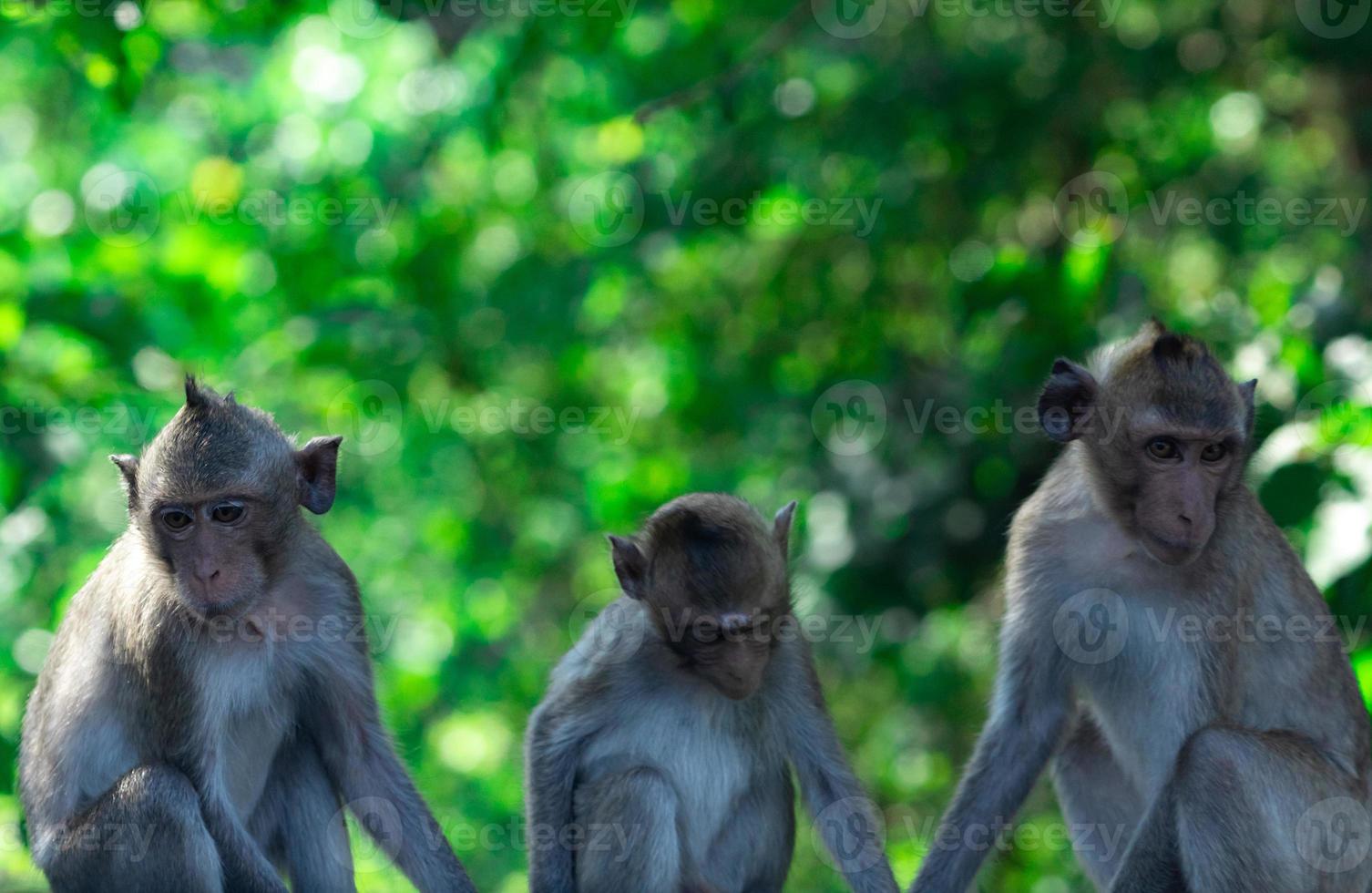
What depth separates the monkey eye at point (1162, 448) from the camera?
4.07 m

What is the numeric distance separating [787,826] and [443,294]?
5199 millimetres

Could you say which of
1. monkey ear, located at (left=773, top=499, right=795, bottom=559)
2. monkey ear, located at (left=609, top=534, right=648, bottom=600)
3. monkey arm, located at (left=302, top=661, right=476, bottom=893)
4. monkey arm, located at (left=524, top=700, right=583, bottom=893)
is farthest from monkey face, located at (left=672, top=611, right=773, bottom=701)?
monkey arm, located at (left=302, top=661, right=476, bottom=893)

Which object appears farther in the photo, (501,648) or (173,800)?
(501,648)

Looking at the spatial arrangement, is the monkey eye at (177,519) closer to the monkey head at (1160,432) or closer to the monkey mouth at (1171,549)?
the monkey head at (1160,432)

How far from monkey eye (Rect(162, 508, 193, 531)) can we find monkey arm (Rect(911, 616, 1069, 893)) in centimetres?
228

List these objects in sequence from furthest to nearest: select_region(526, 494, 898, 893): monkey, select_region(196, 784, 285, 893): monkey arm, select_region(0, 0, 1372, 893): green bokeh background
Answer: select_region(0, 0, 1372, 893): green bokeh background, select_region(526, 494, 898, 893): monkey, select_region(196, 784, 285, 893): monkey arm

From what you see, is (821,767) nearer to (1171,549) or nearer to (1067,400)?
(1171,549)

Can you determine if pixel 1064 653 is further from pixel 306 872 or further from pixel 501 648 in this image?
pixel 501 648

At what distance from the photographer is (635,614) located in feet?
14.2

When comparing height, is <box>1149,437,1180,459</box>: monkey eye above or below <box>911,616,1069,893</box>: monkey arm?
above

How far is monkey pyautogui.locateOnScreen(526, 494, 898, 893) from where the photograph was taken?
13.2 ft

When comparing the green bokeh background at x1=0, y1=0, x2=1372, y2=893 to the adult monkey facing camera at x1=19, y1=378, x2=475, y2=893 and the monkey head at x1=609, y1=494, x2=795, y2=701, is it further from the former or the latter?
the monkey head at x1=609, y1=494, x2=795, y2=701

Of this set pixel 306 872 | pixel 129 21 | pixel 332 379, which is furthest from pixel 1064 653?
pixel 332 379

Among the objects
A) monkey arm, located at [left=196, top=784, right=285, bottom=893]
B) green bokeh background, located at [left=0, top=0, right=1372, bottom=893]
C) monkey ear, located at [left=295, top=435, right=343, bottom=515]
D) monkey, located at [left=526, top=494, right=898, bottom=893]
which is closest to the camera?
monkey arm, located at [left=196, top=784, right=285, bottom=893]
